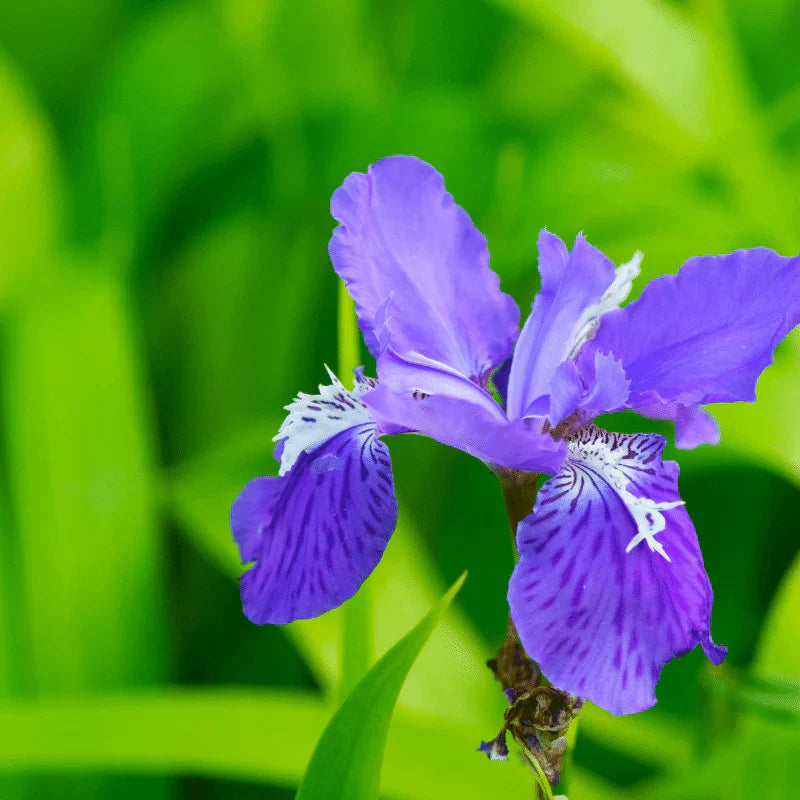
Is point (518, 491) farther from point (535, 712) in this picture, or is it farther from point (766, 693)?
point (766, 693)

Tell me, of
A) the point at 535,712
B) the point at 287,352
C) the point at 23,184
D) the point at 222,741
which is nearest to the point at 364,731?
the point at 535,712

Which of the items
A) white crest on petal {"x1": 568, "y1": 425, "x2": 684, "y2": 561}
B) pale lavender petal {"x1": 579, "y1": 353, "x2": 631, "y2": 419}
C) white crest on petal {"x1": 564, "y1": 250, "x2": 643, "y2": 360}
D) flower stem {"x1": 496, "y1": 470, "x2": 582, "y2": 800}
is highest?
white crest on petal {"x1": 564, "y1": 250, "x2": 643, "y2": 360}

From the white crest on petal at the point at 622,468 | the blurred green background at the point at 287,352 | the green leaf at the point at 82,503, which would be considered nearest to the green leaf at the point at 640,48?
the blurred green background at the point at 287,352

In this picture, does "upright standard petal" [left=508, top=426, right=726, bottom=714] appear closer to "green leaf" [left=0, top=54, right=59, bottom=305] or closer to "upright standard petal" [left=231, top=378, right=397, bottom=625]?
"upright standard petal" [left=231, top=378, right=397, bottom=625]

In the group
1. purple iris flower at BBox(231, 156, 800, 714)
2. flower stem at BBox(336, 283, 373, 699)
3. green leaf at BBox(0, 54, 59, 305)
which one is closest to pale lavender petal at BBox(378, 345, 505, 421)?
purple iris flower at BBox(231, 156, 800, 714)

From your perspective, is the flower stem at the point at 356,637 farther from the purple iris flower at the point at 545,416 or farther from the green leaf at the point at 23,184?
the green leaf at the point at 23,184

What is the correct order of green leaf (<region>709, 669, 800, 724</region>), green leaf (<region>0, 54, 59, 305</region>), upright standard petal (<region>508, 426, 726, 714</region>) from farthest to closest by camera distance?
green leaf (<region>0, 54, 59, 305</region>) < green leaf (<region>709, 669, 800, 724</region>) < upright standard petal (<region>508, 426, 726, 714</region>)

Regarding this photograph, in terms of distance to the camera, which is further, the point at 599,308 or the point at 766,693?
the point at 766,693
